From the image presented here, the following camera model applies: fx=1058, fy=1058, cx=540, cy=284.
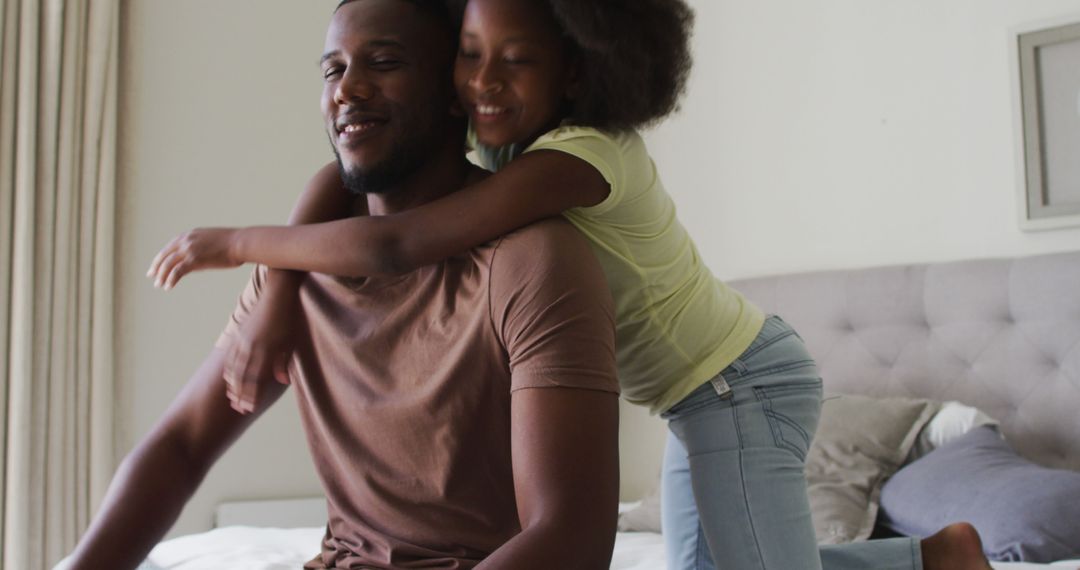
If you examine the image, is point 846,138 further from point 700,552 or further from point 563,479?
point 563,479

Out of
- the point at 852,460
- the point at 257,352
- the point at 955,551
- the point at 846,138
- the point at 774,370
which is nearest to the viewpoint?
the point at 257,352

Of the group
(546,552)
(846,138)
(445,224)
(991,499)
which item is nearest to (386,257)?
(445,224)

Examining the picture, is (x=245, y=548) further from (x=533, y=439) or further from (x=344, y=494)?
(x=533, y=439)

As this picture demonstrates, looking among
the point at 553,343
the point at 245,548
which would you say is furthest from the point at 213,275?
the point at 553,343

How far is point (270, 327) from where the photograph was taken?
1.25 meters

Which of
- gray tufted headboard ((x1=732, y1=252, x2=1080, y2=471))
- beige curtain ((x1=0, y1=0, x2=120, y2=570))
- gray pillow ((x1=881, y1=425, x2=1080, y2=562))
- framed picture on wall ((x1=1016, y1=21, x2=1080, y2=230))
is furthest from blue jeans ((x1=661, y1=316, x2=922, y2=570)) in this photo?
beige curtain ((x1=0, y1=0, x2=120, y2=570))

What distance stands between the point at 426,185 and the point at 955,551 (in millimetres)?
1003

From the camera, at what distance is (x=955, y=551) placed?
165 centimetres

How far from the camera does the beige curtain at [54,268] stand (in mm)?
2658

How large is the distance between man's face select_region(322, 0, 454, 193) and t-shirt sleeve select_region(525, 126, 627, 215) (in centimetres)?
15

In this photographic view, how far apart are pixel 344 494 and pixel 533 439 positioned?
32 cm

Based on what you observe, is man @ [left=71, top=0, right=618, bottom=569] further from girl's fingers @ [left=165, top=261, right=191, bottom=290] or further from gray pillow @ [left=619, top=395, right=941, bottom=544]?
gray pillow @ [left=619, top=395, right=941, bottom=544]

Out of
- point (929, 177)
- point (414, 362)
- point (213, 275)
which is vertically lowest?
point (414, 362)

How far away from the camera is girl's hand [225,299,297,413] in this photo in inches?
48.5
